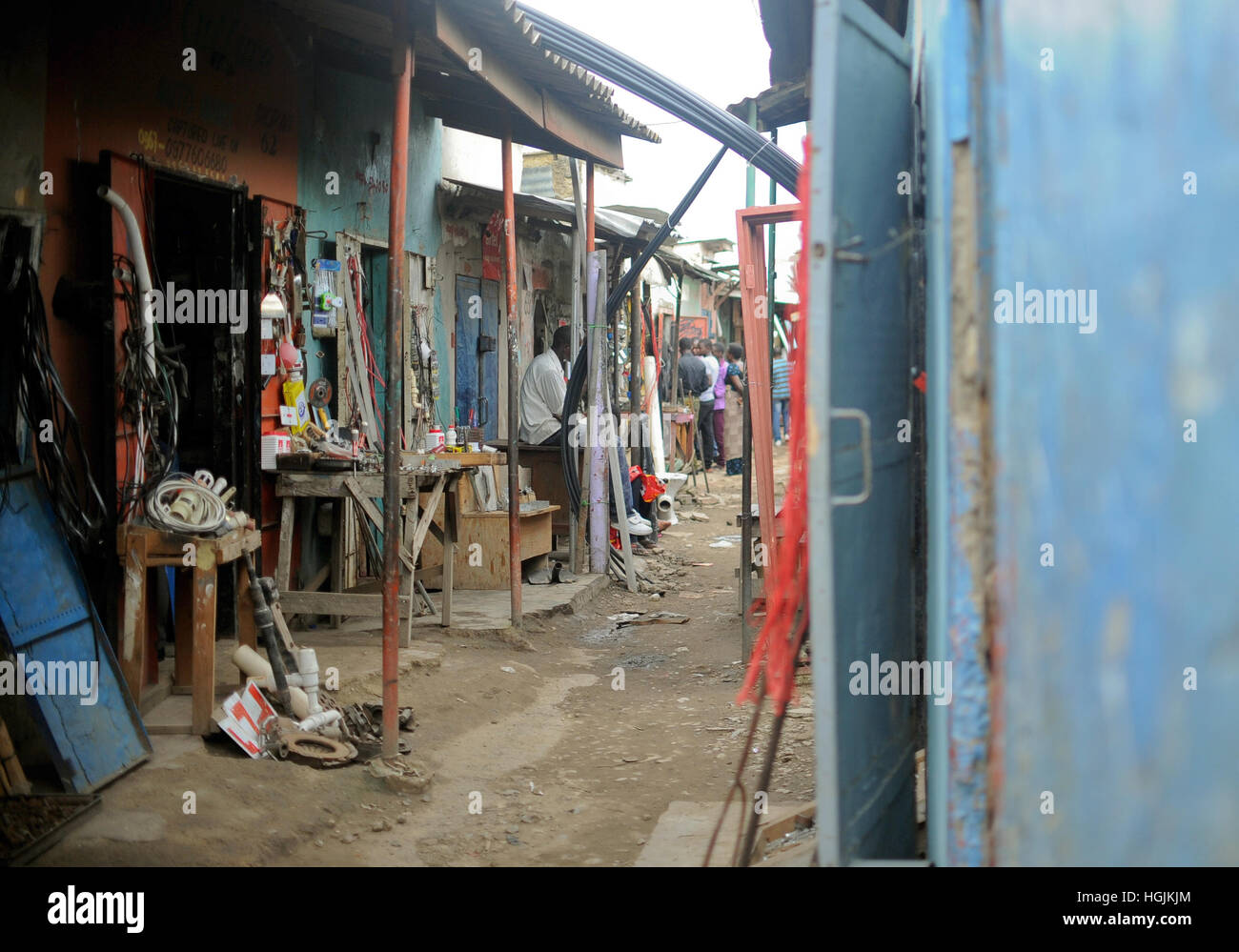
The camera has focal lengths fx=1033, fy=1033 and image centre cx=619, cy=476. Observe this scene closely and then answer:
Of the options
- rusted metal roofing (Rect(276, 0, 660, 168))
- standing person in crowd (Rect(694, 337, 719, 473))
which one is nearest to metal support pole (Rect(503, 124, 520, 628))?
rusted metal roofing (Rect(276, 0, 660, 168))

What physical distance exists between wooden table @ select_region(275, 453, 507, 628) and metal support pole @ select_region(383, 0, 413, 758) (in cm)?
117

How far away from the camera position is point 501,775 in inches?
191

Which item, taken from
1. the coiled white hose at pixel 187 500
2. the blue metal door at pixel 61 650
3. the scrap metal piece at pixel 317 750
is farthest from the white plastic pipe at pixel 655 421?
the blue metal door at pixel 61 650

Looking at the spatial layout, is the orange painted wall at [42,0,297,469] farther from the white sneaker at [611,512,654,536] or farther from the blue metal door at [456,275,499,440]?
the white sneaker at [611,512,654,536]

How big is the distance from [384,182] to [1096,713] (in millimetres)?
7383

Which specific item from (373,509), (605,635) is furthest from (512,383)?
(605,635)

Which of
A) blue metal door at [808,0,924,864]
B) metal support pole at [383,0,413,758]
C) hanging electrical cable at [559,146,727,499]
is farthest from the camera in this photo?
hanging electrical cable at [559,146,727,499]

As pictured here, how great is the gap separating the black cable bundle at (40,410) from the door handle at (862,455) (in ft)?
11.1

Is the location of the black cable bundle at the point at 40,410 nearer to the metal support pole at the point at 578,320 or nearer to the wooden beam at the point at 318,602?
the wooden beam at the point at 318,602

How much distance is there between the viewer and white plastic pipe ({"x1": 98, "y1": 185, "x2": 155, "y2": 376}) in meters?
4.86

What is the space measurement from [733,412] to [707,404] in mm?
705

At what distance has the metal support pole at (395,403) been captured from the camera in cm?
449

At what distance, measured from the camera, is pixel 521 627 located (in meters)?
7.26
